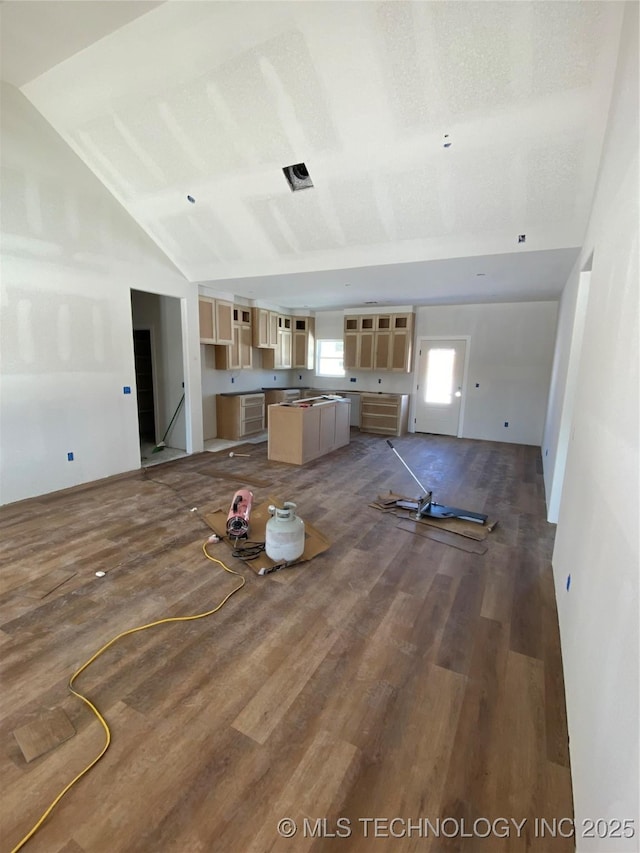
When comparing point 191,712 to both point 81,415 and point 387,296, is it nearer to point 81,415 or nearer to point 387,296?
point 81,415

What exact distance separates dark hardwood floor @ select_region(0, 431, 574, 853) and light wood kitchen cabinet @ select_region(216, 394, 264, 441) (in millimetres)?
3649

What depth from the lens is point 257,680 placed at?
186 cm

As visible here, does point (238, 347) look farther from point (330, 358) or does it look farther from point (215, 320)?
point (330, 358)

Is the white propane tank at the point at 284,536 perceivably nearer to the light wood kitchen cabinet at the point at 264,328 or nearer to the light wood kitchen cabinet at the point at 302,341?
the light wood kitchen cabinet at the point at 264,328

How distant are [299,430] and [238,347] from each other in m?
2.44

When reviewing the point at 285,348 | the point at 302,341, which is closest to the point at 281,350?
the point at 285,348

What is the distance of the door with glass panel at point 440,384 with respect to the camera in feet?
24.8

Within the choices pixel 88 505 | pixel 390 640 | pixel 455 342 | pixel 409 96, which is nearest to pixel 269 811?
pixel 390 640

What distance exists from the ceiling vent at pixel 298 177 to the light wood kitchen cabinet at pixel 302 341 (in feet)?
15.8

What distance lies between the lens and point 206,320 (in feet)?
20.4

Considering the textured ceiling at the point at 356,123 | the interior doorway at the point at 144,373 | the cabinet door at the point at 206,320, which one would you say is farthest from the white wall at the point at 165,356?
the textured ceiling at the point at 356,123

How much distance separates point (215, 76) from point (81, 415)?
3.73 metres

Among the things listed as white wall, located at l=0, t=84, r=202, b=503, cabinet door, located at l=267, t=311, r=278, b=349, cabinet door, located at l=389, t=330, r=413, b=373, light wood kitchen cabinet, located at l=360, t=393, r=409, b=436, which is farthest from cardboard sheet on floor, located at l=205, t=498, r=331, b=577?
cabinet door, located at l=389, t=330, r=413, b=373

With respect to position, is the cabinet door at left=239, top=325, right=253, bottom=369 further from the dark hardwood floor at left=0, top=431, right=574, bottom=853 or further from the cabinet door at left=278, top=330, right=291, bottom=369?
the dark hardwood floor at left=0, top=431, right=574, bottom=853
